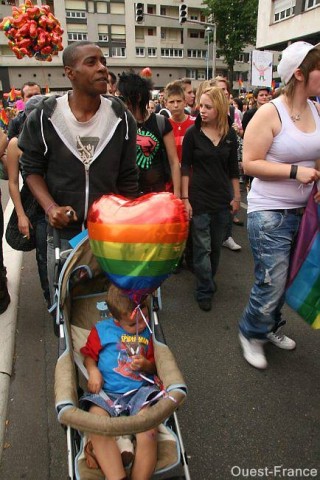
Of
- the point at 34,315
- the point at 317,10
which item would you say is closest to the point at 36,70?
the point at 317,10

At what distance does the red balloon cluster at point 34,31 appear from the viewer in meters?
5.00

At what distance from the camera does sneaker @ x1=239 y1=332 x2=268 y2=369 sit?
2.83 m

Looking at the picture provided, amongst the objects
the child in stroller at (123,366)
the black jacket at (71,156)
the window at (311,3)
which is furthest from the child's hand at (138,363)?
the window at (311,3)

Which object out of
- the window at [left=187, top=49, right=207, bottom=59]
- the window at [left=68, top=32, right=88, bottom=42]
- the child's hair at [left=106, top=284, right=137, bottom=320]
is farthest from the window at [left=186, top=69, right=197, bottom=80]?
the child's hair at [left=106, top=284, right=137, bottom=320]

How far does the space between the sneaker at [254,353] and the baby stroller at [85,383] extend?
110 cm

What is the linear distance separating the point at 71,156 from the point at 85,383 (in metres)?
1.31

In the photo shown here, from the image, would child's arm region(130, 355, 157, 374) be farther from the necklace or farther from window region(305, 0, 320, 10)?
window region(305, 0, 320, 10)

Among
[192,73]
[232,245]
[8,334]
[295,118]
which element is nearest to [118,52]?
[192,73]

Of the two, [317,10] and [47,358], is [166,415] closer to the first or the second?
[47,358]

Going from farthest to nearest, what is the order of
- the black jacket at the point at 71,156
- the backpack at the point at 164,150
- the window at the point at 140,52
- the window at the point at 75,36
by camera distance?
the window at the point at 140,52, the window at the point at 75,36, the backpack at the point at 164,150, the black jacket at the point at 71,156

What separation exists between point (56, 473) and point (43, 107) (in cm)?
206

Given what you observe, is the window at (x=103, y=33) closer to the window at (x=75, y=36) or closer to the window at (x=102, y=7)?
the window at (x=102, y=7)

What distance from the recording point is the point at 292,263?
2488 mm

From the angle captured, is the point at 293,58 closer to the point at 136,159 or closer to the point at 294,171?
the point at 294,171
